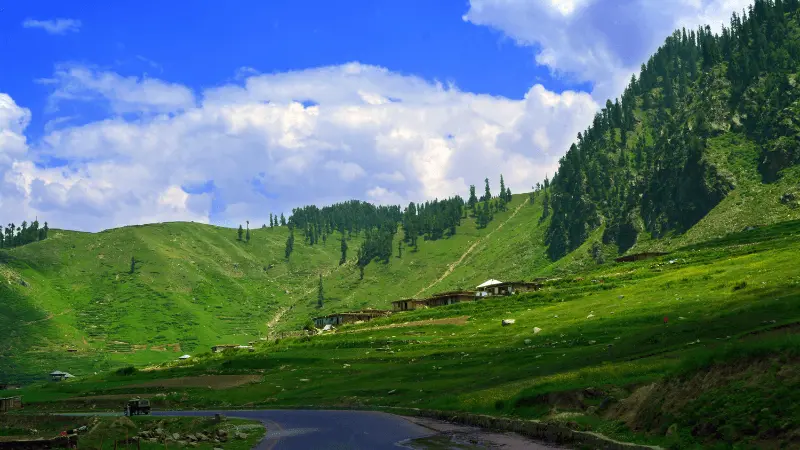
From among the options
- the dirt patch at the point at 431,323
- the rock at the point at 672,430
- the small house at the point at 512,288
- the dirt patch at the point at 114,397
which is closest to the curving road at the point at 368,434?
the rock at the point at 672,430

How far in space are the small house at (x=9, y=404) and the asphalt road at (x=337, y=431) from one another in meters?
37.0

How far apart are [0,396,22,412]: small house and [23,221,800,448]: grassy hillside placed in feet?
18.9

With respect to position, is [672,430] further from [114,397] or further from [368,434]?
[114,397]

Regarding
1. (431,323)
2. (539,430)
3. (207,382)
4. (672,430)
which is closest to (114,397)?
(207,382)

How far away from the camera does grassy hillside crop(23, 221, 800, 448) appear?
107ft

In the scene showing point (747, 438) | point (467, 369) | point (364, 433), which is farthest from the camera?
point (467, 369)

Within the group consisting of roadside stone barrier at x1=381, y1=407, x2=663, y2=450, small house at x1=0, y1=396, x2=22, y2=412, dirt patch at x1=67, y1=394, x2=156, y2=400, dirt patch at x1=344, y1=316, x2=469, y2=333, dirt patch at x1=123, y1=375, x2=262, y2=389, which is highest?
dirt patch at x1=344, y1=316, x2=469, y2=333

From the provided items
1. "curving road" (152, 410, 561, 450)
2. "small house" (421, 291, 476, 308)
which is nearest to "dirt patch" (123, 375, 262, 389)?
"curving road" (152, 410, 561, 450)

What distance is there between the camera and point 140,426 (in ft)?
203

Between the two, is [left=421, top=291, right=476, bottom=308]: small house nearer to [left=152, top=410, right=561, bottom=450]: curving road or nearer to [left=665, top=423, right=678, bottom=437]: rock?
[left=152, top=410, right=561, bottom=450]: curving road

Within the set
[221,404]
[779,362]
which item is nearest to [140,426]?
[221,404]

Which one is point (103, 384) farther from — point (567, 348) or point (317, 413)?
point (567, 348)

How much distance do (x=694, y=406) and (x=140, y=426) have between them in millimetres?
47778

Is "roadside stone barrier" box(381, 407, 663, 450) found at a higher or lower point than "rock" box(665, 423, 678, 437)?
lower
